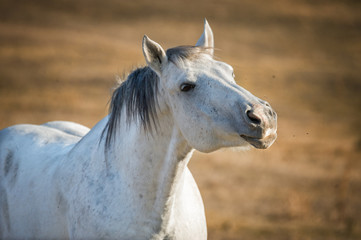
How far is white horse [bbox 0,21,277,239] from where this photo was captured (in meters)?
2.81

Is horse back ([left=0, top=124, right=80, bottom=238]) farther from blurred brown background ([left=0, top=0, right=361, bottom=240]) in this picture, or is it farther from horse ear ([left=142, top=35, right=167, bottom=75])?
horse ear ([left=142, top=35, right=167, bottom=75])

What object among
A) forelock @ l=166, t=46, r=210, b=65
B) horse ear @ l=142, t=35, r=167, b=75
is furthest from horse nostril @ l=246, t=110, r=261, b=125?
horse ear @ l=142, t=35, r=167, b=75

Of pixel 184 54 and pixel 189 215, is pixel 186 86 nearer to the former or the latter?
pixel 184 54

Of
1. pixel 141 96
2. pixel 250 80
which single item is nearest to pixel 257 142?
pixel 141 96

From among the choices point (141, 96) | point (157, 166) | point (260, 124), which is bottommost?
point (157, 166)

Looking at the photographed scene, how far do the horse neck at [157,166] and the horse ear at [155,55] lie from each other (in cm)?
33

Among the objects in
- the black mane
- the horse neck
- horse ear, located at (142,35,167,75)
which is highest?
horse ear, located at (142,35,167,75)

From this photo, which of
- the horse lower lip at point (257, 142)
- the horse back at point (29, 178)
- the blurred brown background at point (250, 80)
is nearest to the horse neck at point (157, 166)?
the horse lower lip at point (257, 142)

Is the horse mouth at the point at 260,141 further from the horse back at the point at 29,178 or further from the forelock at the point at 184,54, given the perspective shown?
the horse back at the point at 29,178

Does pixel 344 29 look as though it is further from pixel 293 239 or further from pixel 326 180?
pixel 293 239

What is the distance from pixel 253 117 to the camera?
Result: 8.65 ft

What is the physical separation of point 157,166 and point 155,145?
15 cm

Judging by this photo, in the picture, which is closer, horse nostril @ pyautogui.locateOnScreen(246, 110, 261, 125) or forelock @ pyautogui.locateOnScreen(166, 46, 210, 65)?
horse nostril @ pyautogui.locateOnScreen(246, 110, 261, 125)

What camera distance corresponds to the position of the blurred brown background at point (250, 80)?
30.6 ft
